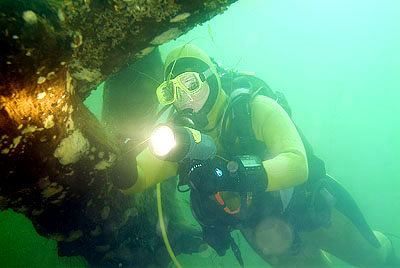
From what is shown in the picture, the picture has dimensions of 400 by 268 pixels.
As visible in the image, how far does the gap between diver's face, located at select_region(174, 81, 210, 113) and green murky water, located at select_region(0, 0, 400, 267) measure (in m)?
2.98

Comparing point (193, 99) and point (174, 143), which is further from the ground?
point (193, 99)

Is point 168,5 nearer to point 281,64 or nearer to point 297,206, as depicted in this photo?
point 297,206

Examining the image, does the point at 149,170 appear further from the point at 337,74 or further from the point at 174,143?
the point at 337,74

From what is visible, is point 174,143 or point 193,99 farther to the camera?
point 193,99

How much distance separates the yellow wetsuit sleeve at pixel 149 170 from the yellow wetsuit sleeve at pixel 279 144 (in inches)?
55.1

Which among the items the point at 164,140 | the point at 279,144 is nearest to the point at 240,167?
the point at 279,144

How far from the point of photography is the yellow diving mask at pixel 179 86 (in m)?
3.26

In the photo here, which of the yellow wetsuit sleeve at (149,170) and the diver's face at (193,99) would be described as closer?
the yellow wetsuit sleeve at (149,170)

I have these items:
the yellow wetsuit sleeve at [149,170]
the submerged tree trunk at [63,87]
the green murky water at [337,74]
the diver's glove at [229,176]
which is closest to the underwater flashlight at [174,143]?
the diver's glove at [229,176]

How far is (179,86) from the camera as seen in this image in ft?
10.9

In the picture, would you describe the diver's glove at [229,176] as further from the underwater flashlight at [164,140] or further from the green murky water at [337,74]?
the green murky water at [337,74]

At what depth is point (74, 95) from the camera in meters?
1.75

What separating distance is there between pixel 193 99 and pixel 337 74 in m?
60.0

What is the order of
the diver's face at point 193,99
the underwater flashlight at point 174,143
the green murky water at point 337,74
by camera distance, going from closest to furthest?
the underwater flashlight at point 174,143
the diver's face at point 193,99
the green murky water at point 337,74
